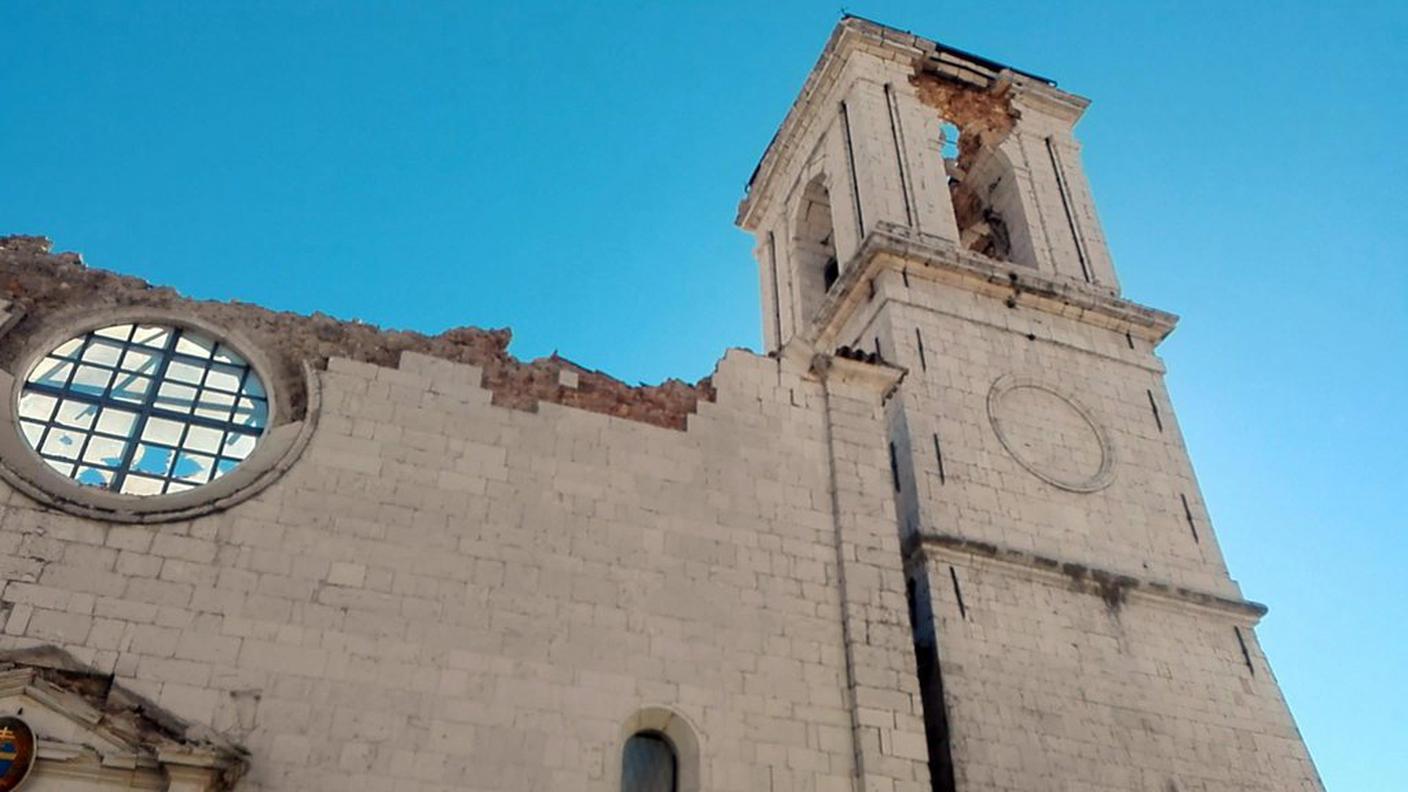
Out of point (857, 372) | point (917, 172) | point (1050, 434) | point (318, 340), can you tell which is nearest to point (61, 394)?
point (318, 340)

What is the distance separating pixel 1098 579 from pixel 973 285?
6.09 metres

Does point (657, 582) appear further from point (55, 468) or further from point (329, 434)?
point (55, 468)

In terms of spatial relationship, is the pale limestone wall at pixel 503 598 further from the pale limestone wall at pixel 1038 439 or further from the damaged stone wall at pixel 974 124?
the damaged stone wall at pixel 974 124

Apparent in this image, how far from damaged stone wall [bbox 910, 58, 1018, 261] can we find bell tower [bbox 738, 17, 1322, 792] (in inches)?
2.0

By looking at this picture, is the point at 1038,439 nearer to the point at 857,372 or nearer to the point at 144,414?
the point at 857,372

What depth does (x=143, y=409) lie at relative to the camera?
43.4ft

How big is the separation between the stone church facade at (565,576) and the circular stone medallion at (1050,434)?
72 mm

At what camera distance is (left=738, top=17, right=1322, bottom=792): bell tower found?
52.1ft

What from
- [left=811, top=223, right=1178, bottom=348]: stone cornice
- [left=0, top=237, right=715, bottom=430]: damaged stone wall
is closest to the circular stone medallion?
[left=811, top=223, right=1178, bottom=348]: stone cornice

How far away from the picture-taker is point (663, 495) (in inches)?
560

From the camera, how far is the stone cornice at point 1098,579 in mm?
16891

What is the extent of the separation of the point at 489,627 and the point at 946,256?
11934 mm

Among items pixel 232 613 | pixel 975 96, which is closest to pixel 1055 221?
pixel 975 96

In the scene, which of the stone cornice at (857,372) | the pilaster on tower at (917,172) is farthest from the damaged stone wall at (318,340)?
the pilaster on tower at (917,172)
